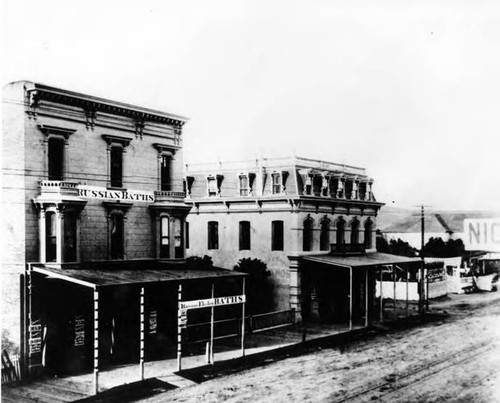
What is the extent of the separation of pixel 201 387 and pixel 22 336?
6688 mm

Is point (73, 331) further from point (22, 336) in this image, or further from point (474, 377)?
point (474, 377)

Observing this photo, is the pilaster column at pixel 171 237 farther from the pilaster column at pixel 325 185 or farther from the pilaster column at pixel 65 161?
the pilaster column at pixel 325 185

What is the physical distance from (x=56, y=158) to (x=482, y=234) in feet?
49.4

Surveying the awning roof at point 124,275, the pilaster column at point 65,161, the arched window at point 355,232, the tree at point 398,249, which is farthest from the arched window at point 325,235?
the tree at point 398,249

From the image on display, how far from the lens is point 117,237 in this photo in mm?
23609

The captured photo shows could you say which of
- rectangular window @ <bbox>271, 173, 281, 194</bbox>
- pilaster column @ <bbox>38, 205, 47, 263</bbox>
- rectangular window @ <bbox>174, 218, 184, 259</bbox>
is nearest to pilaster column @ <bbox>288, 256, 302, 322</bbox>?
rectangular window @ <bbox>271, 173, 281, 194</bbox>

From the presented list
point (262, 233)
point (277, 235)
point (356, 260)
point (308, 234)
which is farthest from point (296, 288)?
point (356, 260)

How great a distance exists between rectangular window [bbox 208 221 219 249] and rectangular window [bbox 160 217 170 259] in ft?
29.6

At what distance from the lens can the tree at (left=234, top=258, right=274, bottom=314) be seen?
3164cm

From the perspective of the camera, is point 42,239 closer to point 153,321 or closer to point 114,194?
point 114,194

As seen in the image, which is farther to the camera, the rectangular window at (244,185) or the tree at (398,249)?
the tree at (398,249)

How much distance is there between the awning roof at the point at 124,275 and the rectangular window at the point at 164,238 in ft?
4.78

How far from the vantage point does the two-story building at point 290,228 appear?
31.9 m

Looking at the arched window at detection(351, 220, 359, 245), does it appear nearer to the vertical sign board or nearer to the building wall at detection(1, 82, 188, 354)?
the building wall at detection(1, 82, 188, 354)
